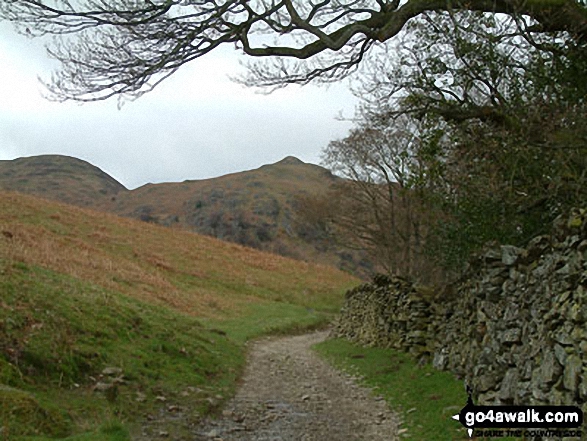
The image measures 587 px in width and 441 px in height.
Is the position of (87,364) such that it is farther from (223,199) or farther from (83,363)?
(223,199)

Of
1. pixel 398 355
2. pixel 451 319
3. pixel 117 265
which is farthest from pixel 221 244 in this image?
pixel 451 319

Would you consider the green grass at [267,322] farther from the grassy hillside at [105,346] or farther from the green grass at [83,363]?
the green grass at [83,363]

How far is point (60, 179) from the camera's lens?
141 meters

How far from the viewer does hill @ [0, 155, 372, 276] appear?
52.0 meters

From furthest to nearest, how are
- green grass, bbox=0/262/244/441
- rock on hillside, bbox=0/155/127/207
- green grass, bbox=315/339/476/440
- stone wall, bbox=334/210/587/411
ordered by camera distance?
rock on hillside, bbox=0/155/127/207 → green grass, bbox=315/339/476/440 → green grass, bbox=0/262/244/441 → stone wall, bbox=334/210/587/411

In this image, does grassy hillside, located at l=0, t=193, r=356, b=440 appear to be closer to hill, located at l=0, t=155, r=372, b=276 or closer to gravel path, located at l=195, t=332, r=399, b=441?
gravel path, located at l=195, t=332, r=399, b=441

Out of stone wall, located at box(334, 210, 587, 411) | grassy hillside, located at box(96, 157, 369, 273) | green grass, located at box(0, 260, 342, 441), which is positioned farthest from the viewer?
grassy hillside, located at box(96, 157, 369, 273)

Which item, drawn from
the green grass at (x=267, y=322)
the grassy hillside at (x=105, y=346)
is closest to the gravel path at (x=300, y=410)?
the grassy hillside at (x=105, y=346)

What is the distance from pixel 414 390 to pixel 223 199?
80.0 meters

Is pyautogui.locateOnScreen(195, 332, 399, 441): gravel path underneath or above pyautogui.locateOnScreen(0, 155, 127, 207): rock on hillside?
underneath

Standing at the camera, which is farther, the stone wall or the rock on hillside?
the rock on hillside

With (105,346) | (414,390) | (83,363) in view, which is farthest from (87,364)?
(414,390)

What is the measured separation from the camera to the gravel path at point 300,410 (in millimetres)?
7922

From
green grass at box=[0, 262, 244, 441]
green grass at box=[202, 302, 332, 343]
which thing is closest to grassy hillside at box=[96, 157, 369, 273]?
green grass at box=[202, 302, 332, 343]
